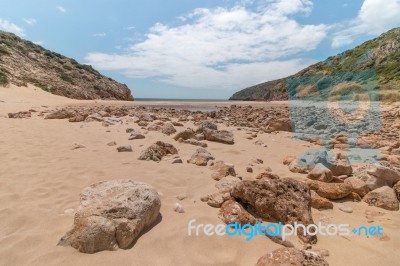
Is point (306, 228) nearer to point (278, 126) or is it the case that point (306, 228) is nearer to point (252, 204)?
point (252, 204)

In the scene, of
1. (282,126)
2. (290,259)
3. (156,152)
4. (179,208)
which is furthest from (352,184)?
(282,126)

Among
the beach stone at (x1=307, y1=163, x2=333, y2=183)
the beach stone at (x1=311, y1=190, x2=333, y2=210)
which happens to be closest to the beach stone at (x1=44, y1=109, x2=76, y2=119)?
the beach stone at (x1=307, y1=163, x2=333, y2=183)

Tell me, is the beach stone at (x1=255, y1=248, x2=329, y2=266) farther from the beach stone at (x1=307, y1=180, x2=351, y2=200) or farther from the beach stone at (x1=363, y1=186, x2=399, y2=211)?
the beach stone at (x1=363, y1=186, x2=399, y2=211)

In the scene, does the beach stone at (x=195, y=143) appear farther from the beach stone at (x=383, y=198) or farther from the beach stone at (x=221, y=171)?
the beach stone at (x=383, y=198)

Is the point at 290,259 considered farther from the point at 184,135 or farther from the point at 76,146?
the point at 184,135

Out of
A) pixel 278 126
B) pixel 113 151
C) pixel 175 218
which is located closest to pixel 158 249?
pixel 175 218

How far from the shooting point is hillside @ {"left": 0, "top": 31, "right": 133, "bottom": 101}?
26594mm

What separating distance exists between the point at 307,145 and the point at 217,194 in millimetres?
4727

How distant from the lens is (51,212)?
293 centimetres

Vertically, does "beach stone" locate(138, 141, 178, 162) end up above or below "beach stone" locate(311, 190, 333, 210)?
above

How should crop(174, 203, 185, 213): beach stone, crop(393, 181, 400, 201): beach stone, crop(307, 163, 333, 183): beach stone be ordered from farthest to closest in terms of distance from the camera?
crop(307, 163, 333, 183): beach stone → crop(393, 181, 400, 201): beach stone → crop(174, 203, 185, 213): beach stone

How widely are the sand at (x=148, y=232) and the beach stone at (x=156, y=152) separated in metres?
0.22

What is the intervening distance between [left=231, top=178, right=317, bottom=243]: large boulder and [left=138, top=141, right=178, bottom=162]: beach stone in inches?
88.0

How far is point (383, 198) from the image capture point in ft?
10.7
